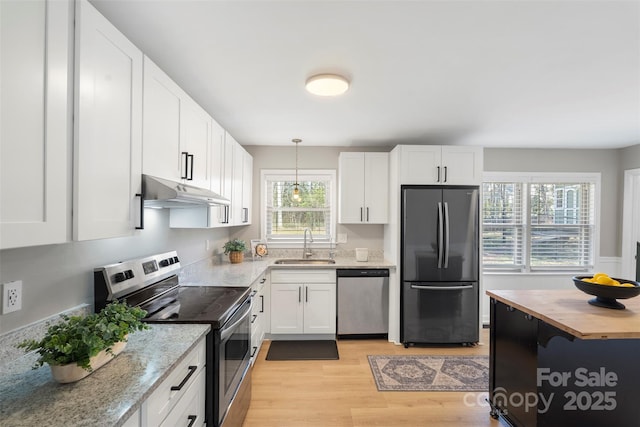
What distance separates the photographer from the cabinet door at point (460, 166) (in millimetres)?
3383

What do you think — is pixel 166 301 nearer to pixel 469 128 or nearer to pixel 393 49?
pixel 393 49

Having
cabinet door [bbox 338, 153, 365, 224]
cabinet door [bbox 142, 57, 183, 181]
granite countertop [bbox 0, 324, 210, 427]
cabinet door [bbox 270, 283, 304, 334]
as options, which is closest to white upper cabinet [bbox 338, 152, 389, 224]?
cabinet door [bbox 338, 153, 365, 224]

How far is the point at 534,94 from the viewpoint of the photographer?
2338mm

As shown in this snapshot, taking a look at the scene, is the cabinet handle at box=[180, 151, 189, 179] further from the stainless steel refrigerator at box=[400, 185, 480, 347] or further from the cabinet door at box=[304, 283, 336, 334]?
the stainless steel refrigerator at box=[400, 185, 480, 347]

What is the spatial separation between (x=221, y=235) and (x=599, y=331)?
3562mm

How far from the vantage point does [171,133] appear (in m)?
1.72

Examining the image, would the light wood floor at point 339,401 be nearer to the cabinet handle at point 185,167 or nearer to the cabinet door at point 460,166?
the cabinet handle at point 185,167

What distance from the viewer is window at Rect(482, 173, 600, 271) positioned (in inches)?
161

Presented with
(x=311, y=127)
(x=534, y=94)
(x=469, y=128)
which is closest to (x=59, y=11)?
(x=311, y=127)

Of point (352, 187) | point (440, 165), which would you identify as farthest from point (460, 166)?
point (352, 187)

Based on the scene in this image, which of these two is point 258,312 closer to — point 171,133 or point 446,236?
point 171,133

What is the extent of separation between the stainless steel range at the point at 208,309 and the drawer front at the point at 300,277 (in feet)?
3.80

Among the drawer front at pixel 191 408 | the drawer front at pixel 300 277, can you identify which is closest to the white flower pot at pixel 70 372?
the drawer front at pixel 191 408

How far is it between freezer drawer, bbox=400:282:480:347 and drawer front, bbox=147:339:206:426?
7.98 ft
